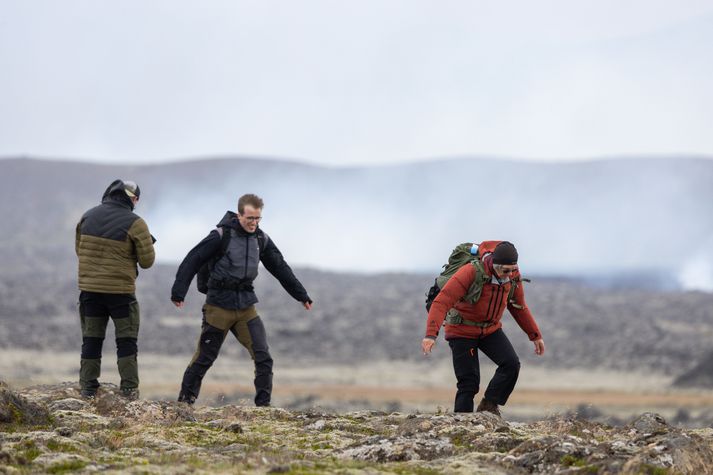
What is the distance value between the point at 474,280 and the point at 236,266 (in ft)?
7.69

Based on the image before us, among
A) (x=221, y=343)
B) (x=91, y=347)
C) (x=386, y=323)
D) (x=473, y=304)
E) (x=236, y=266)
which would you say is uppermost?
(x=236, y=266)

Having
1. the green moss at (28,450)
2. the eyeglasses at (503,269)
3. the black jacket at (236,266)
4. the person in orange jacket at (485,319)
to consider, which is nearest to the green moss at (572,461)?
the person in orange jacket at (485,319)

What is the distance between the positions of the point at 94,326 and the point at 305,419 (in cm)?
223

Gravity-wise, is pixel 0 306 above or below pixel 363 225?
below

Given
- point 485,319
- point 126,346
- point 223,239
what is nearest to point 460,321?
A: point 485,319

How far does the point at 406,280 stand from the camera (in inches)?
2549

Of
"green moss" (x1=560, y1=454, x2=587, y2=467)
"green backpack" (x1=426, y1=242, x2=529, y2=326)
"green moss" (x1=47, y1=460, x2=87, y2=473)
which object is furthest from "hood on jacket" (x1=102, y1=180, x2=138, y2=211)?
"green moss" (x1=560, y1=454, x2=587, y2=467)

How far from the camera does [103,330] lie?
11.1m

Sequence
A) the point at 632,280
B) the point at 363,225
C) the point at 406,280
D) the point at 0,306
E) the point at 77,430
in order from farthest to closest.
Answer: the point at 363,225, the point at 632,280, the point at 406,280, the point at 0,306, the point at 77,430

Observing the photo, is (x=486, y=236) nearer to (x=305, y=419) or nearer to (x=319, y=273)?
(x=319, y=273)

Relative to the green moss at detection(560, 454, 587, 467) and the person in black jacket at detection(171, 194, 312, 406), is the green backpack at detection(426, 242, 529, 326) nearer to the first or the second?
the person in black jacket at detection(171, 194, 312, 406)

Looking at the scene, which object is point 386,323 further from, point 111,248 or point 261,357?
point 111,248

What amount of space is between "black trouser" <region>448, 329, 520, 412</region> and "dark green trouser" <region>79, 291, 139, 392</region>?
3.06 meters

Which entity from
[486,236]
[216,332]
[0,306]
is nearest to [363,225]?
[486,236]
